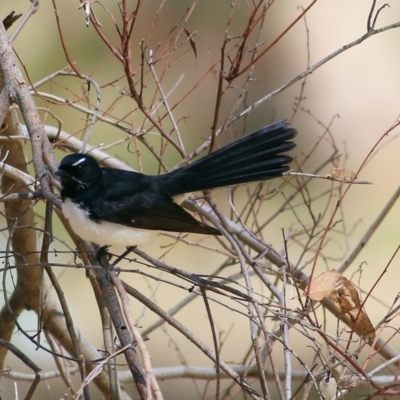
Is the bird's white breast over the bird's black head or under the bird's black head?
under

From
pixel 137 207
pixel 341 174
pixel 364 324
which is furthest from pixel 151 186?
pixel 364 324

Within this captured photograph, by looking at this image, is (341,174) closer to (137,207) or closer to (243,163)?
(243,163)

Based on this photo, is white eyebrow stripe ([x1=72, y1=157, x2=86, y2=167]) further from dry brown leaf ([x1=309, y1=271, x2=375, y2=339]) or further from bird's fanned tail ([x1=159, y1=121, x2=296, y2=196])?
dry brown leaf ([x1=309, y1=271, x2=375, y2=339])

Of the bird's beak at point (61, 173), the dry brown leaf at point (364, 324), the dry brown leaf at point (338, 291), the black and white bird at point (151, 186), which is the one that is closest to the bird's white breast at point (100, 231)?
the black and white bird at point (151, 186)

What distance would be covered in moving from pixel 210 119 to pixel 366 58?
7.16 feet

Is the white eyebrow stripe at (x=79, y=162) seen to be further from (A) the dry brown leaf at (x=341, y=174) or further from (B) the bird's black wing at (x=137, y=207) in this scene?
(A) the dry brown leaf at (x=341, y=174)

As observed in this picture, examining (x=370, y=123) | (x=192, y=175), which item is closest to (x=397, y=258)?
(x=370, y=123)

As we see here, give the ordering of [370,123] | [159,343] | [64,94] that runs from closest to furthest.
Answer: [159,343] → [64,94] → [370,123]

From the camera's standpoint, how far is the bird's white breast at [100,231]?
7.62 feet

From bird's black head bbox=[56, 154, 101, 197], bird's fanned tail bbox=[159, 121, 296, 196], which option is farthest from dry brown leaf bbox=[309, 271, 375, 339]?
bird's black head bbox=[56, 154, 101, 197]

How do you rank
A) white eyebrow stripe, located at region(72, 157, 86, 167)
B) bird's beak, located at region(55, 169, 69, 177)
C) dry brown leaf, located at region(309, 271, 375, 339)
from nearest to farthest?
dry brown leaf, located at region(309, 271, 375, 339) → bird's beak, located at region(55, 169, 69, 177) → white eyebrow stripe, located at region(72, 157, 86, 167)

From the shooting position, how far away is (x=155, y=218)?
8.02 ft

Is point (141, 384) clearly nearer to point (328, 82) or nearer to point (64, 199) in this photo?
point (64, 199)

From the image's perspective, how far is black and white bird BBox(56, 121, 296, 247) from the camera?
2338 millimetres
